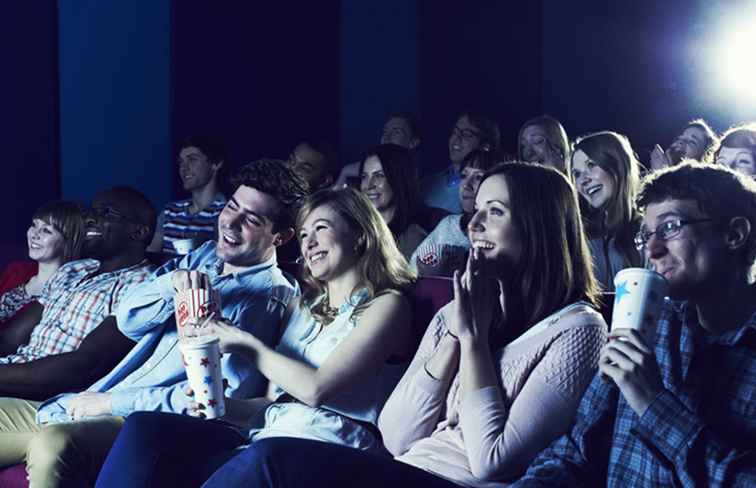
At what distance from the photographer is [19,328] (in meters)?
3.36

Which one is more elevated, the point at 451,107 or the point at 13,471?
the point at 451,107

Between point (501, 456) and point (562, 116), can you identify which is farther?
point (562, 116)

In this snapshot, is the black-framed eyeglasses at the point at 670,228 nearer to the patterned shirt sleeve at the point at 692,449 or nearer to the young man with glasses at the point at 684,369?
the young man with glasses at the point at 684,369

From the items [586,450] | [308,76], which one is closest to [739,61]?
[308,76]

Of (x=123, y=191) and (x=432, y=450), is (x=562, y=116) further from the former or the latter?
(x=432, y=450)

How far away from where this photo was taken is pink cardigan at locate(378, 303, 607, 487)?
1809 mm

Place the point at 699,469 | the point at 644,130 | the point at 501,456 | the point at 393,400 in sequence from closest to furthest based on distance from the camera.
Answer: the point at 699,469
the point at 501,456
the point at 393,400
the point at 644,130

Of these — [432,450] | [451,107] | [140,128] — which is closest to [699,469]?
[432,450]

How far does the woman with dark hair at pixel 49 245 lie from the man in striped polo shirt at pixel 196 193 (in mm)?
1031

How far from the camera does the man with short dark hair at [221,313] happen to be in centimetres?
255

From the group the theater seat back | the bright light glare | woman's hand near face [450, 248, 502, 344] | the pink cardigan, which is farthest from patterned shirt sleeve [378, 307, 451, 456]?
the bright light glare

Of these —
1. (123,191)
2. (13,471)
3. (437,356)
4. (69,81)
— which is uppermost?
(69,81)

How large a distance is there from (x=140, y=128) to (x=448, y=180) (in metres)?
1.57

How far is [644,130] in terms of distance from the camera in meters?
5.62
